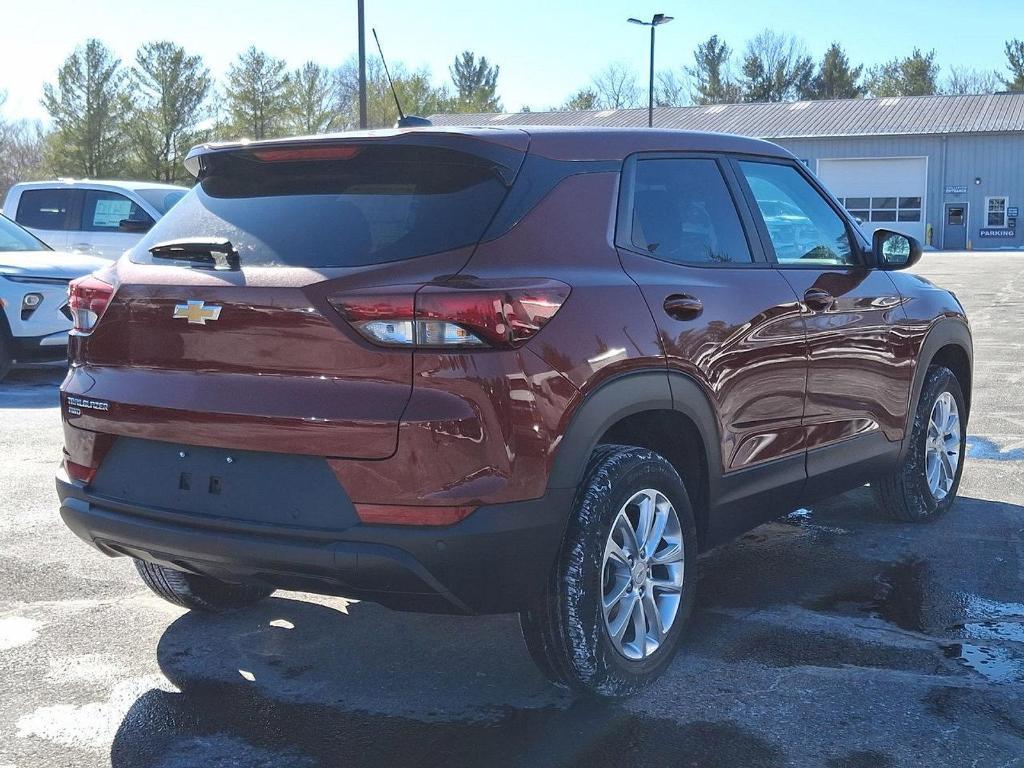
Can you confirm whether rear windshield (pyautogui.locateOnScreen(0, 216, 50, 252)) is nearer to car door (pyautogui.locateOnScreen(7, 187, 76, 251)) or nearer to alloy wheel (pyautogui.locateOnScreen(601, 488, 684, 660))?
car door (pyautogui.locateOnScreen(7, 187, 76, 251))

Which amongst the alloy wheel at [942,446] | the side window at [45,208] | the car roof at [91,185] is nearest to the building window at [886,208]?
the car roof at [91,185]

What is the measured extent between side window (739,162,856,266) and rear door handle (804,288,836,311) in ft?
0.45

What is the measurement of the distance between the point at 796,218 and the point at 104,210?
11613 millimetres

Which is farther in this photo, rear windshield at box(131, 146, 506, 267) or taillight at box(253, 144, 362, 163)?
taillight at box(253, 144, 362, 163)

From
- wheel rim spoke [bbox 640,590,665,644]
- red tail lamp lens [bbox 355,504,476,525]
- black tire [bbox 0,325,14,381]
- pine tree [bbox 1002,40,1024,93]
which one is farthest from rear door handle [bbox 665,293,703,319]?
pine tree [bbox 1002,40,1024,93]

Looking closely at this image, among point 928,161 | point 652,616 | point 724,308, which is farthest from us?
point 928,161

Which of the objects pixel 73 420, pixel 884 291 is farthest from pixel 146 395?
pixel 884 291

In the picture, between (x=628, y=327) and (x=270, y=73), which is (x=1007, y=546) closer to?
(x=628, y=327)

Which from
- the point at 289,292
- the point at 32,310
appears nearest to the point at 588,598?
the point at 289,292

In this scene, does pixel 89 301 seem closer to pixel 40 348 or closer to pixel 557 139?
pixel 557 139

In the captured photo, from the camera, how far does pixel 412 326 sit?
3.05m

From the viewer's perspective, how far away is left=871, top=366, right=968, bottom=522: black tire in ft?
18.3

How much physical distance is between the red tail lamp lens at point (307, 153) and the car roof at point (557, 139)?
0.02 m

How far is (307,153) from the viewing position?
3.48 meters
